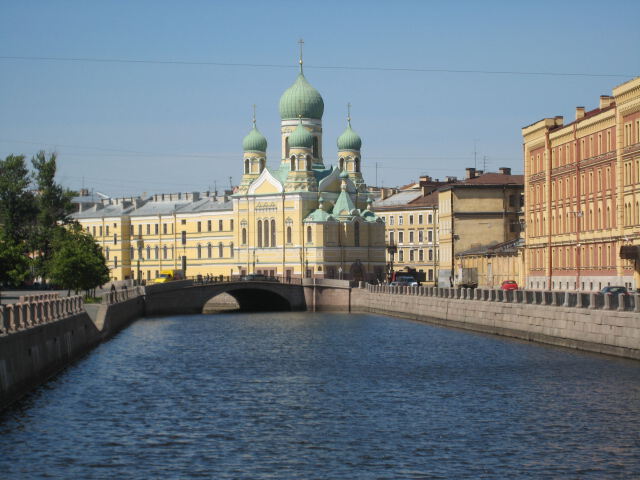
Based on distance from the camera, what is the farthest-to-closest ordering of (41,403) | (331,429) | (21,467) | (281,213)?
(281,213) → (41,403) → (331,429) → (21,467)

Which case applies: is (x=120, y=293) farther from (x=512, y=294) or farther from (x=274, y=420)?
(x=274, y=420)

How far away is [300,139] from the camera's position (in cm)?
12069

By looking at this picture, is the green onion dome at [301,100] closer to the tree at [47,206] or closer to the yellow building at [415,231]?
the yellow building at [415,231]

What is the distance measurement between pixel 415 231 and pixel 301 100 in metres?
19.8

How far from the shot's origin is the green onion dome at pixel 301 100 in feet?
408

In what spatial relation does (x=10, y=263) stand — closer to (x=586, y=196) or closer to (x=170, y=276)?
(x=586, y=196)

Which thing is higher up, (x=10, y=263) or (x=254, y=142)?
(x=254, y=142)

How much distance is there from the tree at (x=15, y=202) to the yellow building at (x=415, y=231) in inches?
1708

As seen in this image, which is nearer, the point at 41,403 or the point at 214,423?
the point at 214,423

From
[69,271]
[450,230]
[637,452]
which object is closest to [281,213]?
[450,230]

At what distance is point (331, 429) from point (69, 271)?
49.5m

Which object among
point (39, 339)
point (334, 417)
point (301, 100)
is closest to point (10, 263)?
A: point (39, 339)

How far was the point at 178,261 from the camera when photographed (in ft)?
445

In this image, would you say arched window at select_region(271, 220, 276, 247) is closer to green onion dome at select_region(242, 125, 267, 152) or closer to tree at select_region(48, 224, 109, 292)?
green onion dome at select_region(242, 125, 267, 152)
